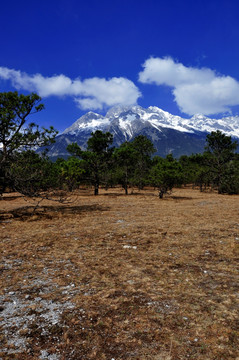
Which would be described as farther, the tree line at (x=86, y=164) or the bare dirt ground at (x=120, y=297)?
the tree line at (x=86, y=164)

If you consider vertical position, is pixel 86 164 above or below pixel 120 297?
above

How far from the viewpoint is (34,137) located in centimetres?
1392

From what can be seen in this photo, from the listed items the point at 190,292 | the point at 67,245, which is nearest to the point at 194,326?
the point at 190,292

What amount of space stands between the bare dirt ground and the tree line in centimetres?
585

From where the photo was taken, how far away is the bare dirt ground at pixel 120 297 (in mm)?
3111

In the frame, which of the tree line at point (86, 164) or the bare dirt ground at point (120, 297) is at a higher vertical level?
the tree line at point (86, 164)

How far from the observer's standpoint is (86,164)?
33906mm

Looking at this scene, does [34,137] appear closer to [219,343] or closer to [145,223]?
[145,223]

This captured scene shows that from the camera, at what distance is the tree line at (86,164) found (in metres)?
13.2

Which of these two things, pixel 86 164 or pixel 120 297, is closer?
pixel 120 297

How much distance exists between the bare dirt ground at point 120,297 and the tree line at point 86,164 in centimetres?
585

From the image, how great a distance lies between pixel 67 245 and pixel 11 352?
16.3 ft

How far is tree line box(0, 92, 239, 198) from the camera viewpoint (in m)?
13.2

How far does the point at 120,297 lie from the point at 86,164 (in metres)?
30.5
